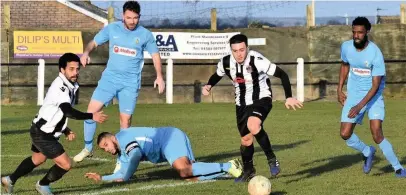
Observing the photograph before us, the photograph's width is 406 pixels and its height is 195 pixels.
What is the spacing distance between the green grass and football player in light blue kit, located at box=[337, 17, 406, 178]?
0.37 metres

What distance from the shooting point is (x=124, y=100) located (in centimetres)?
1291

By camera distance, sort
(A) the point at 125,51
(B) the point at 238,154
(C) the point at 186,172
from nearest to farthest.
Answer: (C) the point at 186,172 < (A) the point at 125,51 < (B) the point at 238,154

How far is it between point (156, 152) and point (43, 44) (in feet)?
63.1

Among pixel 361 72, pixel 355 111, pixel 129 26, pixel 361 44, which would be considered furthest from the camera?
pixel 129 26

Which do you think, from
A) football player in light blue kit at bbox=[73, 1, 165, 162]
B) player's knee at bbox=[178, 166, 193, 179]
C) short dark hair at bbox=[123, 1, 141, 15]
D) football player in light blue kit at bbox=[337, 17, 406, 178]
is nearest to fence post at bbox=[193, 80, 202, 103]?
football player in light blue kit at bbox=[73, 1, 165, 162]

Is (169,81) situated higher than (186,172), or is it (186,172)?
(169,81)

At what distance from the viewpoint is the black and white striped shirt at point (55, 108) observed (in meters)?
9.75

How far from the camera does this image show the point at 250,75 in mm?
11078

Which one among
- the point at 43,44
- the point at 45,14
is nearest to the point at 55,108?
the point at 43,44

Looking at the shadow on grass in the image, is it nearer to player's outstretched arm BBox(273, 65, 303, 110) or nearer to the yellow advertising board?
player's outstretched arm BBox(273, 65, 303, 110)

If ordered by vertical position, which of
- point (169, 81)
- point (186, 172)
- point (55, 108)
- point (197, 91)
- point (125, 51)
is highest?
point (125, 51)

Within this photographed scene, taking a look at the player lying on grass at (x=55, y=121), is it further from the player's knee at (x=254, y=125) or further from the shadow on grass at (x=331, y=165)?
the shadow on grass at (x=331, y=165)

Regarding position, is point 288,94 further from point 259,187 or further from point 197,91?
point 197,91

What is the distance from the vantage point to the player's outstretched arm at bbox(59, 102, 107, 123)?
9.48 m
